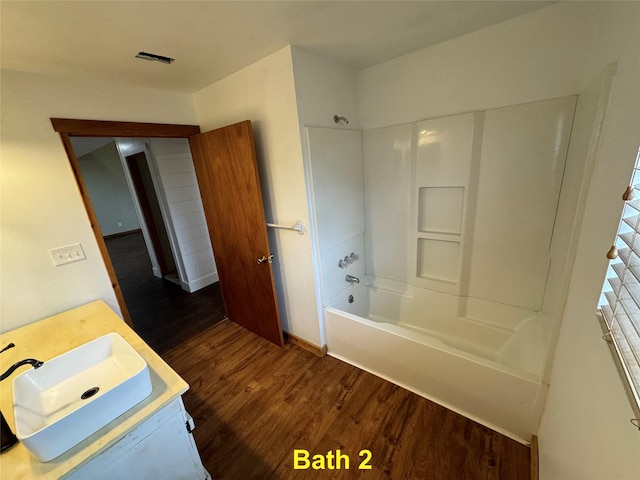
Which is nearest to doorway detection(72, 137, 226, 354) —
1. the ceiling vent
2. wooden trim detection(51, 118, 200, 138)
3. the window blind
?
wooden trim detection(51, 118, 200, 138)

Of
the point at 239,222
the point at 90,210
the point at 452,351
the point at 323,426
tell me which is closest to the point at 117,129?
the point at 90,210

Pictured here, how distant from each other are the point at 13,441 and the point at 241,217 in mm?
1554

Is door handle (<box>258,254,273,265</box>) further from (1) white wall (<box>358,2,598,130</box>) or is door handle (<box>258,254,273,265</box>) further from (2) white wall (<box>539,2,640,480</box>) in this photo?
(2) white wall (<box>539,2,640,480</box>)

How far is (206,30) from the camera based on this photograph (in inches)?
50.3

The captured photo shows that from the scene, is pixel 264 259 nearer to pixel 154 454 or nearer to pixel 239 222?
pixel 239 222

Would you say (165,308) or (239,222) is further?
(165,308)

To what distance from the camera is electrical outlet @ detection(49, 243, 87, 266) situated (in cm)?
165

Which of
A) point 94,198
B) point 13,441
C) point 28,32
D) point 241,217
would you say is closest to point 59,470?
point 13,441

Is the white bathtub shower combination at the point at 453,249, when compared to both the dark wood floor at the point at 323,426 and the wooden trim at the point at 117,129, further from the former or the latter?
the wooden trim at the point at 117,129

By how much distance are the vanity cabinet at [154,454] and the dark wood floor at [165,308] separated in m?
1.55

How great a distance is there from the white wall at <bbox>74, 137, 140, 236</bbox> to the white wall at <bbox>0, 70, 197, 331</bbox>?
6.17 m

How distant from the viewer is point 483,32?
5.18 feet

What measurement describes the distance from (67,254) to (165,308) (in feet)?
5.21

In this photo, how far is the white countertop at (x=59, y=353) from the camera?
30.4 inches
